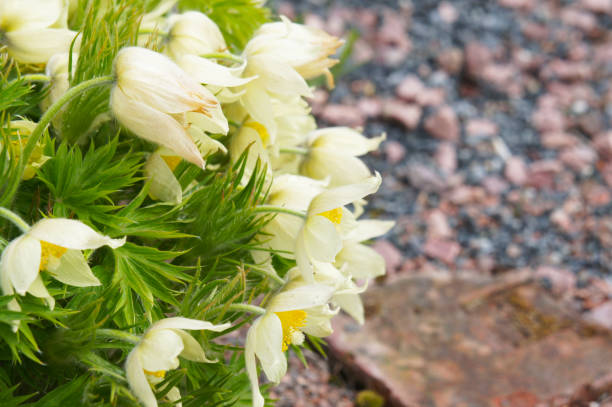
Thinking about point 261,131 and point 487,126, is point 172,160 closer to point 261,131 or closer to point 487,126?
point 261,131

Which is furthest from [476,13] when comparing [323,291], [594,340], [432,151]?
[323,291]

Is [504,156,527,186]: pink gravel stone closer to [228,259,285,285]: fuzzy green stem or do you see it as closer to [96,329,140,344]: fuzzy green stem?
[228,259,285,285]: fuzzy green stem

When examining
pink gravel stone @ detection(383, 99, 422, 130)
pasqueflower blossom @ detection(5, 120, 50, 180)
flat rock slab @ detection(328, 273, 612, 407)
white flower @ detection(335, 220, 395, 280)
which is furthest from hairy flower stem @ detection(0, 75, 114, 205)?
pink gravel stone @ detection(383, 99, 422, 130)

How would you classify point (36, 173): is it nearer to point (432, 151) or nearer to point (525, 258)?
point (525, 258)

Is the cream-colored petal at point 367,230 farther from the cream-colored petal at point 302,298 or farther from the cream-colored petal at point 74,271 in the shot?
the cream-colored petal at point 74,271

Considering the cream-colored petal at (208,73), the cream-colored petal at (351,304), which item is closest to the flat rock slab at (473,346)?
the cream-colored petal at (351,304)
